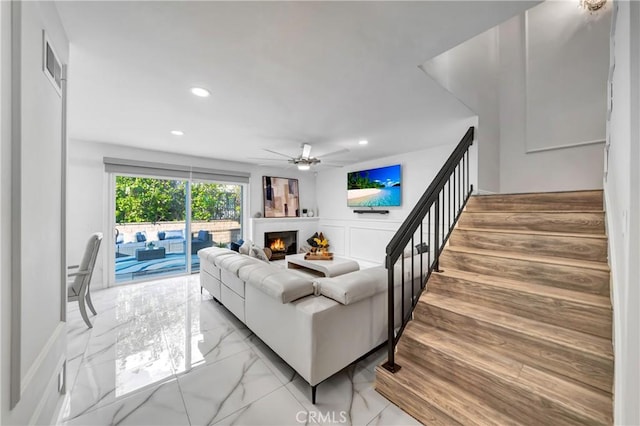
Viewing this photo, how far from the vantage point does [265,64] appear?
1878 mm

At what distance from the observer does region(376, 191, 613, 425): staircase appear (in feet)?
4.31

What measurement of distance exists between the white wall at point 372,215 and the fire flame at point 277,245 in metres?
1.16

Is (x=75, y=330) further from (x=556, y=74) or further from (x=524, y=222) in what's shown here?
(x=556, y=74)

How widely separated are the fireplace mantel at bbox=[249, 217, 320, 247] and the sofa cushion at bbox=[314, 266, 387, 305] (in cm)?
390

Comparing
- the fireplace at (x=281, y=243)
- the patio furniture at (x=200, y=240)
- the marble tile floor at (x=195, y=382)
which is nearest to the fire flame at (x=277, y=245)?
the fireplace at (x=281, y=243)

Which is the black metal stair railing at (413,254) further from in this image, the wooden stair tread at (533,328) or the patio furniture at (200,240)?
the patio furniture at (200,240)

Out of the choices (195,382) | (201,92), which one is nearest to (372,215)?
(201,92)

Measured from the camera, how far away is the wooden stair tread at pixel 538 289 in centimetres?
152

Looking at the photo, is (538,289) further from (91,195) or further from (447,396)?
(91,195)

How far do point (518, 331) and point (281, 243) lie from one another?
5.12 metres

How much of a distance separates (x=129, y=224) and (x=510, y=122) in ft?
20.7

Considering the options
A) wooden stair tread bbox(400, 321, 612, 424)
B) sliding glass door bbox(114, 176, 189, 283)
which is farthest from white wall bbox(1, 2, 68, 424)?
sliding glass door bbox(114, 176, 189, 283)
